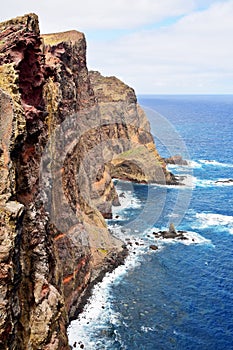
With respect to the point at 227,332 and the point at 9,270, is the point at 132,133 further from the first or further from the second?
the point at 9,270

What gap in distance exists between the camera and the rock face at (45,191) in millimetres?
21453

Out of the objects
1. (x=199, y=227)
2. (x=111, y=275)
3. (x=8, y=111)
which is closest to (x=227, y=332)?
(x=111, y=275)

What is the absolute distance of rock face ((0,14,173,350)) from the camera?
70.4 ft

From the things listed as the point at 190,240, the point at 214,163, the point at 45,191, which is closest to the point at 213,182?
the point at 214,163

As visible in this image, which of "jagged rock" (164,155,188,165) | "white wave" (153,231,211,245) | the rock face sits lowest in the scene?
"white wave" (153,231,211,245)

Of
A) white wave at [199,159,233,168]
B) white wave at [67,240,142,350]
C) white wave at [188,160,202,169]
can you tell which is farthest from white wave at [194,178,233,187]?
white wave at [67,240,142,350]

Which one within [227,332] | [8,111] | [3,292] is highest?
[8,111]

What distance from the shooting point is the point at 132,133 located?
141 meters

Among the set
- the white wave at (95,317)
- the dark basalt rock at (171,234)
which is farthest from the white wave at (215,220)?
the white wave at (95,317)

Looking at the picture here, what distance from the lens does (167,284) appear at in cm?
6694

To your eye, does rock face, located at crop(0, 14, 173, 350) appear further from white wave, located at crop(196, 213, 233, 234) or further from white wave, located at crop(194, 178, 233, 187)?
white wave, located at crop(194, 178, 233, 187)

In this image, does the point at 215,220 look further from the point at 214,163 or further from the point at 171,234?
the point at 214,163

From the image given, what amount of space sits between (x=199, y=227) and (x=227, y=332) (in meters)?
40.5

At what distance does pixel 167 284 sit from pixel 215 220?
36.0 m
